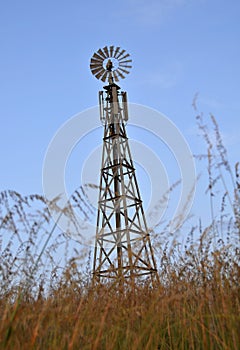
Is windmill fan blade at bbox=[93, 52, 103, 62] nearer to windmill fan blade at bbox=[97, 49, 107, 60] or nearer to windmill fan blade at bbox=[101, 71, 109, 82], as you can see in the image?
windmill fan blade at bbox=[97, 49, 107, 60]

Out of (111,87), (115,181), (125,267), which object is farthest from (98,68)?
(125,267)

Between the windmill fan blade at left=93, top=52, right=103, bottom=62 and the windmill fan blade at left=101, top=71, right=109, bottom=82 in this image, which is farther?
the windmill fan blade at left=101, top=71, right=109, bottom=82

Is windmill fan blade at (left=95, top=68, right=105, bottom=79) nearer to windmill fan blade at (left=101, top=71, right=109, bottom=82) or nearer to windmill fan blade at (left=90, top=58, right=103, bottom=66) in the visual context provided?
windmill fan blade at (left=101, top=71, right=109, bottom=82)

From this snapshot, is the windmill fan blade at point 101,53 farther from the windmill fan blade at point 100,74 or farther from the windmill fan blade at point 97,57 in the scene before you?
the windmill fan blade at point 100,74

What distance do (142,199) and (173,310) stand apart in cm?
851

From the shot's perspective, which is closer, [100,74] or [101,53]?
[101,53]

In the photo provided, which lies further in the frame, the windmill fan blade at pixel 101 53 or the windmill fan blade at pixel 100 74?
the windmill fan blade at pixel 100 74

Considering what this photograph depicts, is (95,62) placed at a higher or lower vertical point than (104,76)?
higher

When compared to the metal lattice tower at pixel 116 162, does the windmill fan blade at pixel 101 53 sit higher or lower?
higher

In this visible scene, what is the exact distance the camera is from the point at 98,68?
13.3 metres

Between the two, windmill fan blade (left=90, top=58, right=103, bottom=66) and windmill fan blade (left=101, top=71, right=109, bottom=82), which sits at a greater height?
windmill fan blade (left=90, top=58, right=103, bottom=66)

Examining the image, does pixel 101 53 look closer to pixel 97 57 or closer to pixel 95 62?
pixel 97 57

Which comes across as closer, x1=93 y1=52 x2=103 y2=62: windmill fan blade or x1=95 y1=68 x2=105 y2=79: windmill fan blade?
x1=93 y1=52 x2=103 y2=62: windmill fan blade

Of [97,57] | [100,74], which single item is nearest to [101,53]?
[97,57]
